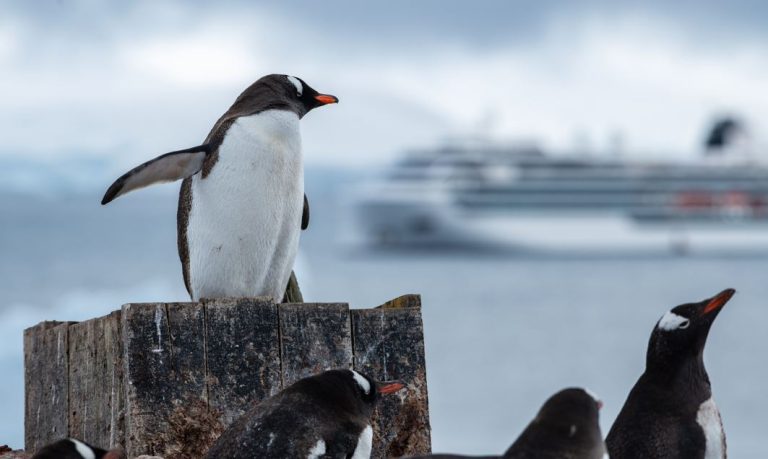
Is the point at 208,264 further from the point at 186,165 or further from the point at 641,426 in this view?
the point at 641,426

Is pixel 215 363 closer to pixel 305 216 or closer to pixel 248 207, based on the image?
pixel 248 207

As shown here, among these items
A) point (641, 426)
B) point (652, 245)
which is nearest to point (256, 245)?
point (641, 426)

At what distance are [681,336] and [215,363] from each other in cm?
173

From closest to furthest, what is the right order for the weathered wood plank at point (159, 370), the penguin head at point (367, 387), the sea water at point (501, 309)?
1. the penguin head at point (367, 387)
2. the weathered wood plank at point (159, 370)
3. the sea water at point (501, 309)

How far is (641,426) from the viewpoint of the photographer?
4.80 m

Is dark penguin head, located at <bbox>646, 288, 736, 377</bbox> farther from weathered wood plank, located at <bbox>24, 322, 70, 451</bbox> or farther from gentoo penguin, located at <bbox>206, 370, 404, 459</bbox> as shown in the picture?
weathered wood plank, located at <bbox>24, 322, 70, 451</bbox>

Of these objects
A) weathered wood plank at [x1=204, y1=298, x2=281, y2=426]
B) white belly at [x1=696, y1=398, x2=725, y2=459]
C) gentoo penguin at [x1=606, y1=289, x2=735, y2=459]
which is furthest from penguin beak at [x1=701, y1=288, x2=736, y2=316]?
weathered wood plank at [x1=204, y1=298, x2=281, y2=426]

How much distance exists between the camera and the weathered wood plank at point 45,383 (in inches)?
224

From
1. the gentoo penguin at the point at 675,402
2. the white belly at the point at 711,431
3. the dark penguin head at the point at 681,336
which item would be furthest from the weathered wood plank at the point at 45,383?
the white belly at the point at 711,431

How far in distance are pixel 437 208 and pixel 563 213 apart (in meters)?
6.26

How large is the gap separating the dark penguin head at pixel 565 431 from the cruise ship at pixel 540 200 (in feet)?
194

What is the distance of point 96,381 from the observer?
5328 millimetres

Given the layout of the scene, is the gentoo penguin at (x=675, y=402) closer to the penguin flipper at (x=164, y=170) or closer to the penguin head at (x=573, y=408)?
the penguin head at (x=573, y=408)

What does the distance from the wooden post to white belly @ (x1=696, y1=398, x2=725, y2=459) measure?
3.65 ft
